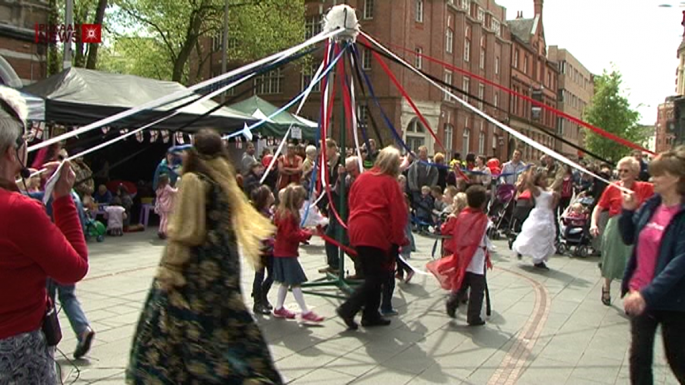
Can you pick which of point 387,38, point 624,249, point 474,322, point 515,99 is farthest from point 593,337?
point 515,99

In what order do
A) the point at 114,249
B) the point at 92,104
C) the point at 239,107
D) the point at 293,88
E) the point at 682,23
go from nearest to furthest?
the point at 114,249 < the point at 92,104 < the point at 682,23 < the point at 239,107 < the point at 293,88

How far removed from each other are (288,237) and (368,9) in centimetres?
3158

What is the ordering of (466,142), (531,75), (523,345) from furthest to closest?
(531,75) < (466,142) < (523,345)

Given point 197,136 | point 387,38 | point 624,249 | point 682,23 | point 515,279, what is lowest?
point 515,279

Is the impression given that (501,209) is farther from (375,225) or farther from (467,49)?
(467,49)

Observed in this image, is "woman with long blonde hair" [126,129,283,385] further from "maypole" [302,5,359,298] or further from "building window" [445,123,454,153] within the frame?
"building window" [445,123,454,153]

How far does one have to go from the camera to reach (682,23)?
497 inches

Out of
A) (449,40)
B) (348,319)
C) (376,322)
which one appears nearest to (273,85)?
(449,40)

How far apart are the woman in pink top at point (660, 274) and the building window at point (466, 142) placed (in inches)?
1573

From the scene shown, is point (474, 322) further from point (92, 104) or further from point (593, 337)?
point (92, 104)

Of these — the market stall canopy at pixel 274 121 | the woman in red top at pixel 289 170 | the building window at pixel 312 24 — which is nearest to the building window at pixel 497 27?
the building window at pixel 312 24

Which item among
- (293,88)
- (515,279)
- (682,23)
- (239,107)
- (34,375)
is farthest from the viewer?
(293,88)

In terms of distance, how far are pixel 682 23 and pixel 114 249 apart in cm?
1215

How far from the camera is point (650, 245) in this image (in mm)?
3834
